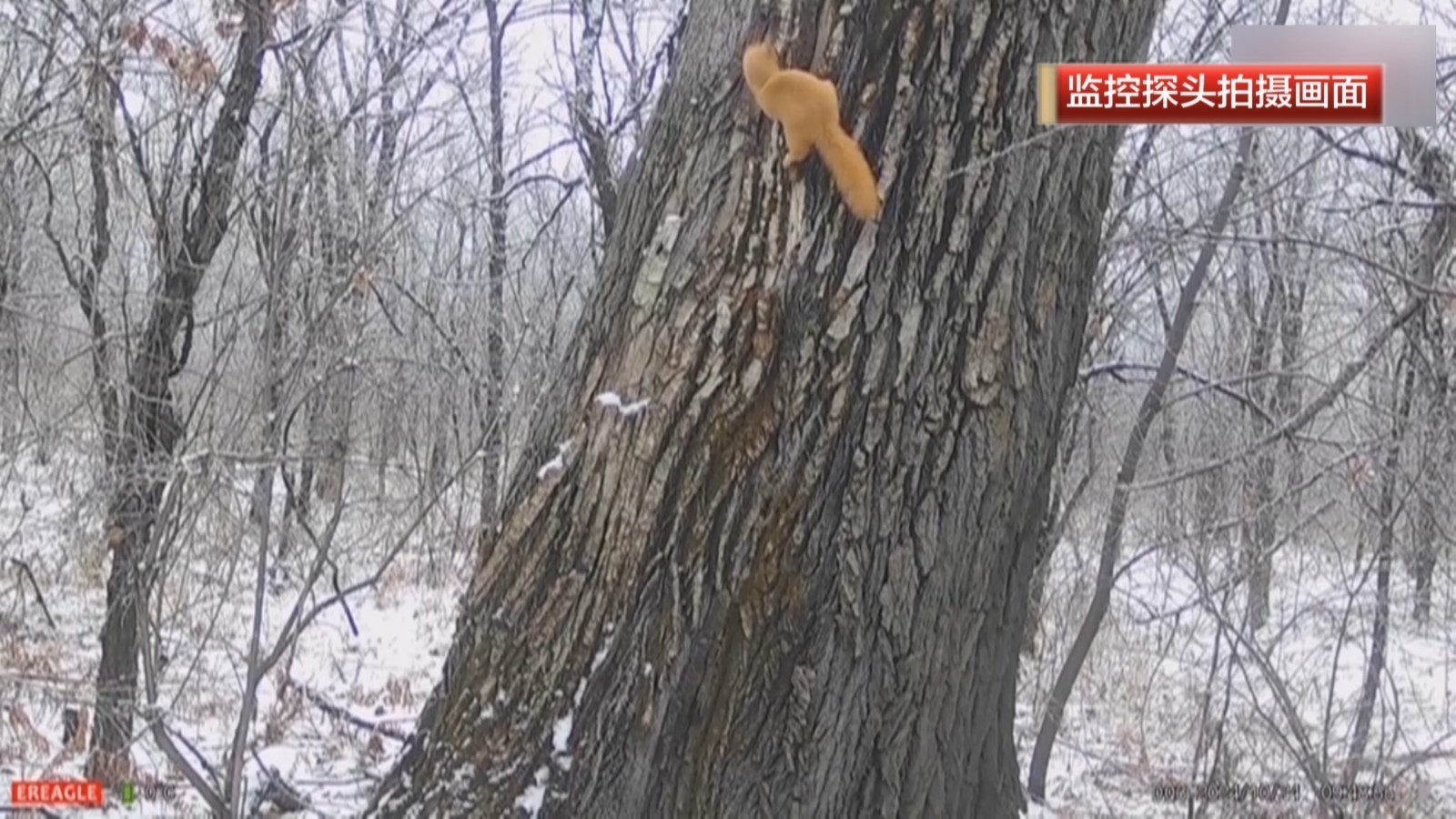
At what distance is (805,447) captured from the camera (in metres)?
1.25

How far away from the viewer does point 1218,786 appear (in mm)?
3281

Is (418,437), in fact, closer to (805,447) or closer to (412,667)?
(412,667)

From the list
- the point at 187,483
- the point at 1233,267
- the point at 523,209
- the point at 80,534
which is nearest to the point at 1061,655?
the point at 1233,267

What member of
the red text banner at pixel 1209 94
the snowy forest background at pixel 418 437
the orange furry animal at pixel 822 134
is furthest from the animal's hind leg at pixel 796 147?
the snowy forest background at pixel 418 437

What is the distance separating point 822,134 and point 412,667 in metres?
4.19

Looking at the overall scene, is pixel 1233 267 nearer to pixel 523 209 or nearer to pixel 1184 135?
pixel 1184 135

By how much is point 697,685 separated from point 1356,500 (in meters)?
3.06

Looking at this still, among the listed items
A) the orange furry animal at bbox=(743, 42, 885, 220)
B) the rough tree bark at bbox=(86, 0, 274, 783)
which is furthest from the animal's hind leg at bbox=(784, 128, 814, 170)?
the rough tree bark at bbox=(86, 0, 274, 783)

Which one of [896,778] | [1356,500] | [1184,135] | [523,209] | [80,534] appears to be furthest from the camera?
[523,209]

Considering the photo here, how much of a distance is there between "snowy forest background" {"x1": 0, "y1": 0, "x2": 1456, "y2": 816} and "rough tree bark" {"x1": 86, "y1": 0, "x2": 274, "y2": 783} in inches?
3.3

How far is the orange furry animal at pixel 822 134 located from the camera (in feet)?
4.04

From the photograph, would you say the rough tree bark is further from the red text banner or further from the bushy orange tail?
the red text banner

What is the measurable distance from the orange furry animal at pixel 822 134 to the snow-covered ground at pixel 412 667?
1.82 m

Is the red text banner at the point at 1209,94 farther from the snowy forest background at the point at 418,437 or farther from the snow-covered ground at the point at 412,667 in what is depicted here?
the snow-covered ground at the point at 412,667
